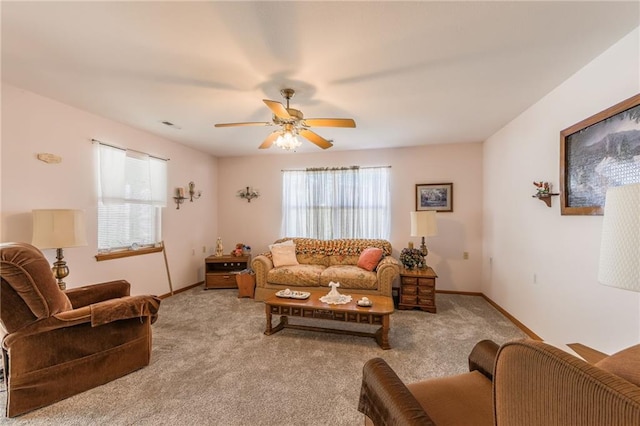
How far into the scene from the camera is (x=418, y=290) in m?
3.72

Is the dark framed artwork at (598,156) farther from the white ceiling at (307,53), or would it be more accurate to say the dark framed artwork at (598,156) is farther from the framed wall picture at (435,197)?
the framed wall picture at (435,197)

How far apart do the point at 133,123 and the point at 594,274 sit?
514cm

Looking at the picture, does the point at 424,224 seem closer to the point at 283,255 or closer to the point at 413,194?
the point at 413,194

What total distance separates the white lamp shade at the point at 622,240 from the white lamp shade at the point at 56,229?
3.58 m

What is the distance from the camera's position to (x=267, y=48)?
6.19ft

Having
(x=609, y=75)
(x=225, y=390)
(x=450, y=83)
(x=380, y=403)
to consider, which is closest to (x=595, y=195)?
(x=609, y=75)

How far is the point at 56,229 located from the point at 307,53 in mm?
2675

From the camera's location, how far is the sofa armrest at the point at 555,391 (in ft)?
1.47

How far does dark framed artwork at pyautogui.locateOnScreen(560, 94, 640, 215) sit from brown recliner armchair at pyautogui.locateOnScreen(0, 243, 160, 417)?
3.62 meters

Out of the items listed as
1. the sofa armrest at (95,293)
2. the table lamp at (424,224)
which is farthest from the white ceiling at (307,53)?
the sofa armrest at (95,293)

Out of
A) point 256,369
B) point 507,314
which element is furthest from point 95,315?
point 507,314

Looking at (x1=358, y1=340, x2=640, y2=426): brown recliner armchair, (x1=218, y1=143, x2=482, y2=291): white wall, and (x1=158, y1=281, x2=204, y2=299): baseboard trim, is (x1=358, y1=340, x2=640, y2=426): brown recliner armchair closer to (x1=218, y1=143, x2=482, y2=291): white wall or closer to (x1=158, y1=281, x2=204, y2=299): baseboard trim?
(x1=218, y1=143, x2=482, y2=291): white wall

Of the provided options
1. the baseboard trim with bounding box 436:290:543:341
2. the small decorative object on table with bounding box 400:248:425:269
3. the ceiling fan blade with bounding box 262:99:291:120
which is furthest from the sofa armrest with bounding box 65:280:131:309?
the baseboard trim with bounding box 436:290:543:341

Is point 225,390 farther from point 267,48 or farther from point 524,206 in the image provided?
point 524,206
